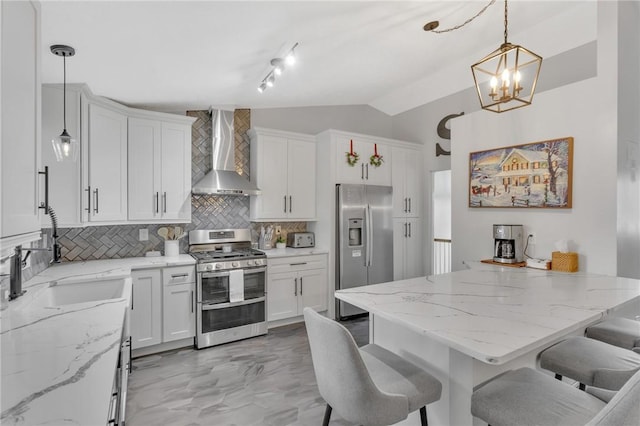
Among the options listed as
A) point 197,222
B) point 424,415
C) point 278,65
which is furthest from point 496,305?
point 197,222

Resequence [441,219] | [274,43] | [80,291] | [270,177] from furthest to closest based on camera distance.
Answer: [441,219]
[270,177]
[274,43]
[80,291]

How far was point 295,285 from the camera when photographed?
4.05 metres

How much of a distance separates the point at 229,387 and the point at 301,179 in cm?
263

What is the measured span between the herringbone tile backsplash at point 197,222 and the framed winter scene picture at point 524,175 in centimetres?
239

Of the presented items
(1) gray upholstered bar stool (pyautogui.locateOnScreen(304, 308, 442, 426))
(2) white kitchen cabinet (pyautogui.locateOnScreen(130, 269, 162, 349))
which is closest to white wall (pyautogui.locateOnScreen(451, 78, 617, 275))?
(1) gray upholstered bar stool (pyautogui.locateOnScreen(304, 308, 442, 426))

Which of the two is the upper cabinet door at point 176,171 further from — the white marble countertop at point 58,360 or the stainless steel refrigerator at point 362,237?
the stainless steel refrigerator at point 362,237

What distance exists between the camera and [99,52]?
2271 mm

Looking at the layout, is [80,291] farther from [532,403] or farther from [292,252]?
[532,403]

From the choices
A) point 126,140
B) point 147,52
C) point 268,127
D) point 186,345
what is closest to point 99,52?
point 147,52

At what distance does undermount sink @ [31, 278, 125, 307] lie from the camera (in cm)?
232

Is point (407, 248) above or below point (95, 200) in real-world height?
below

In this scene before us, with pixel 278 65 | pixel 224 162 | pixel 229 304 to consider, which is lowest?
pixel 229 304

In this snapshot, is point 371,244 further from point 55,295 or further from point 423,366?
point 55,295

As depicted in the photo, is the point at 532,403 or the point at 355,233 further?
the point at 355,233
